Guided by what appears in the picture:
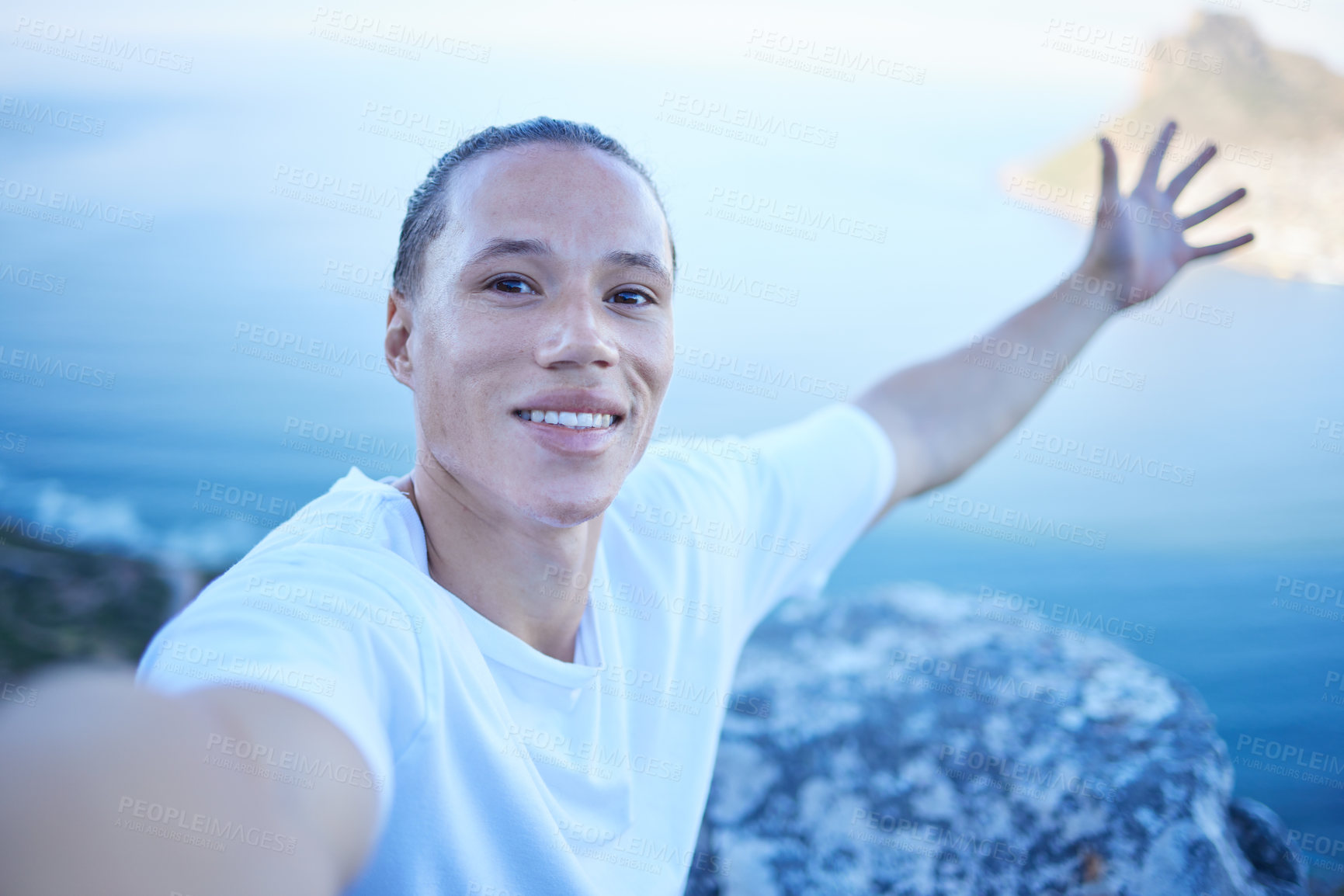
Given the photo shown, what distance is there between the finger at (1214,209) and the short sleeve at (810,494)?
87cm

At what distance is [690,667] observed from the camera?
1.43m

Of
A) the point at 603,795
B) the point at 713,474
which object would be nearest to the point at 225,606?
the point at 603,795

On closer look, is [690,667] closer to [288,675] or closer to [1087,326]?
[288,675]

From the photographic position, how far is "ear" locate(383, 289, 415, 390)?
1.25 meters

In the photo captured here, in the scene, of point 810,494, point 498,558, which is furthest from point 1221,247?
point 498,558

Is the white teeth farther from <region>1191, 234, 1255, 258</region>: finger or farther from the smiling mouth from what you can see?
<region>1191, 234, 1255, 258</region>: finger

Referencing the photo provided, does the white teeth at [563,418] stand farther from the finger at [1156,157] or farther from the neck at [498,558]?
the finger at [1156,157]

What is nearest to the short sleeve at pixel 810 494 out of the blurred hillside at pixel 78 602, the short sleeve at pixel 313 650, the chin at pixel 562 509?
the chin at pixel 562 509

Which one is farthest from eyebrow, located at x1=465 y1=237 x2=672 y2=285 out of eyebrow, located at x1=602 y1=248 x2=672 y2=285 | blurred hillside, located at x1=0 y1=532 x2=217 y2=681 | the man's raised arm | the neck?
blurred hillside, located at x1=0 y1=532 x2=217 y2=681

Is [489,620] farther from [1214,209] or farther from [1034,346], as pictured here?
[1214,209]

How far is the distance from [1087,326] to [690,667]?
115cm

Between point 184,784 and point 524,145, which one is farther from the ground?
point 524,145

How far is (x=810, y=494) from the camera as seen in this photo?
5.32 feet

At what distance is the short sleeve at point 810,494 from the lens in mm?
1616
